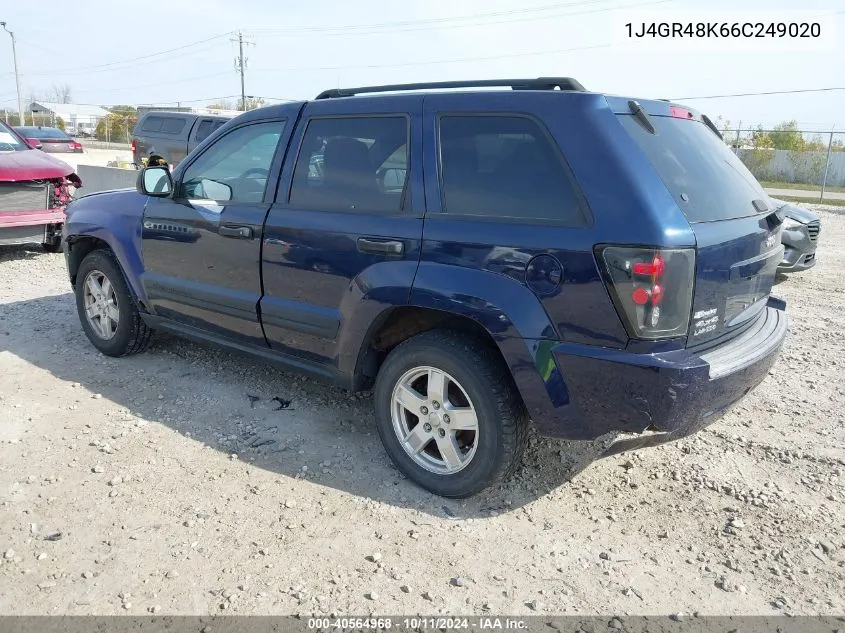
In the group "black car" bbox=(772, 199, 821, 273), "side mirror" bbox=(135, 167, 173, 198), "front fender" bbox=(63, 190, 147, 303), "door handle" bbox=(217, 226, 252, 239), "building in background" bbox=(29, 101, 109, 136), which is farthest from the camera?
"building in background" bbox=(29, 101, 109, 136)

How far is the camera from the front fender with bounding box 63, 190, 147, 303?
4.68 metres

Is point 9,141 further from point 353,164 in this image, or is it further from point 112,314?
point 353,164

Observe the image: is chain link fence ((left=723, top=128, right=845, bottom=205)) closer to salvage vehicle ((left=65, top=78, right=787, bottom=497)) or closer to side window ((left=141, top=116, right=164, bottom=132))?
side window ((left=141, top=116, right=164, bottom=132))

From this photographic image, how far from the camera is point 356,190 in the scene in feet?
11.5

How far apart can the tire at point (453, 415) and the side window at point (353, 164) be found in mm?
778

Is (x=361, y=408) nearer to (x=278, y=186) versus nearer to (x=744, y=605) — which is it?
(x=278, y=186)

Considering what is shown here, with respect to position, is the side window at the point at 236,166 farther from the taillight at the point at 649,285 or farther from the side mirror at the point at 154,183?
the taillight at the point at 649,285

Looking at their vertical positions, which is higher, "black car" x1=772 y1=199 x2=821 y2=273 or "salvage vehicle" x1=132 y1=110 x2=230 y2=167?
"salvage vehicle" x1=132 y1=110 x2=230 y2=167

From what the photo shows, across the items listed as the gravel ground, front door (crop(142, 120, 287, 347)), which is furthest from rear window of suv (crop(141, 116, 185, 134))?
the gravel ground

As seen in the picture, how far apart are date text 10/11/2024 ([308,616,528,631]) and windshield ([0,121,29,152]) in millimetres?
8827

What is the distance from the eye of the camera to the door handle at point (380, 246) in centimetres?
321

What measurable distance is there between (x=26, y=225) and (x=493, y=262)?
7460mm

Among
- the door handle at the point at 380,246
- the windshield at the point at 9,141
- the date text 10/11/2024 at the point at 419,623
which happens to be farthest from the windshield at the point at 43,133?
the date text 10/11/2024 at the point at 419,623

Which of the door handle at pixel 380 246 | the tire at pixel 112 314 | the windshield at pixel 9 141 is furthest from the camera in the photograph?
the windshield at pixel 9 141
